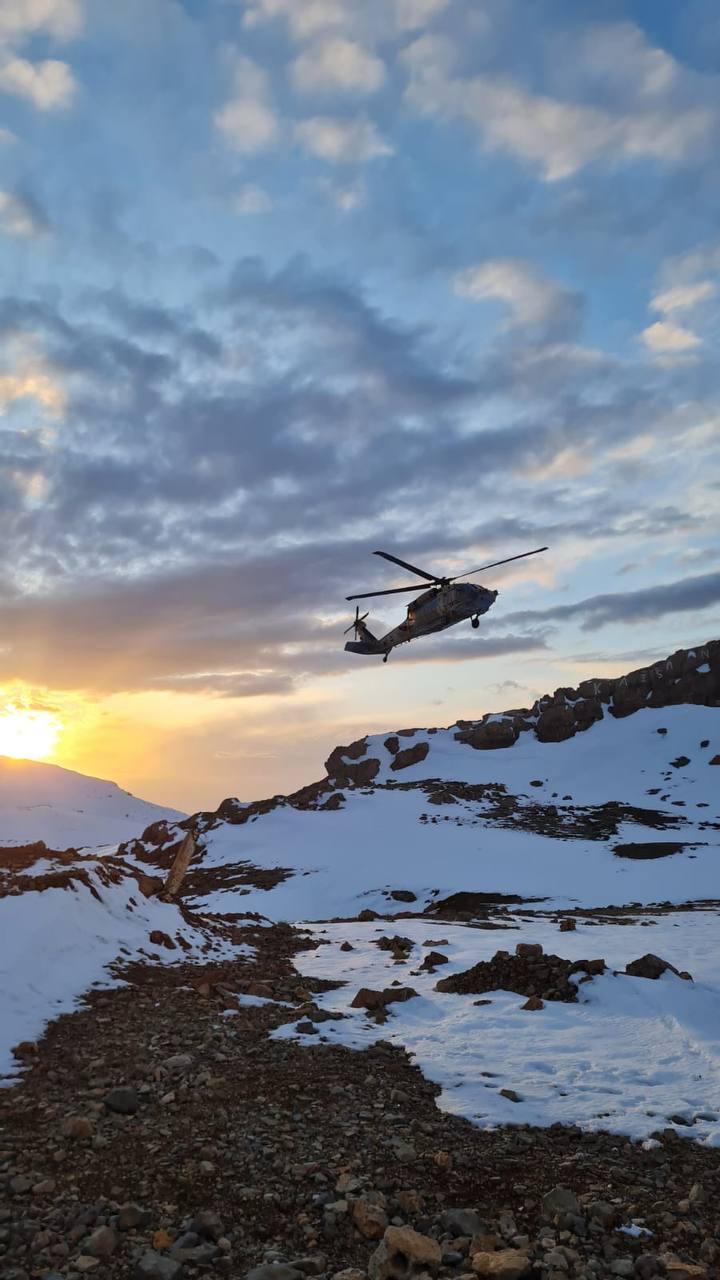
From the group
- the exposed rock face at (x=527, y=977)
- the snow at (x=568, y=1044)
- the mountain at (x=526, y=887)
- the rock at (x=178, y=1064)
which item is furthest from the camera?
the exposed rock face at (x=527, y=977)

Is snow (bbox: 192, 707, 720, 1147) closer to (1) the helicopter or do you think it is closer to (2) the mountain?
(2) the mountain

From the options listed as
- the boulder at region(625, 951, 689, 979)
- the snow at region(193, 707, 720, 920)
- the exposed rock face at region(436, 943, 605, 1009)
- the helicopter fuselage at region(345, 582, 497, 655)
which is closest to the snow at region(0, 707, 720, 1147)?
the snow at region(193, 707, 720, 920)

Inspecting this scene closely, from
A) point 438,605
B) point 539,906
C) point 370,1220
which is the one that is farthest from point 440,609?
point 370,1220

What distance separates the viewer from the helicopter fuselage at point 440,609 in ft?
102

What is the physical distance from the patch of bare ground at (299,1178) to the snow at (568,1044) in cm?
52

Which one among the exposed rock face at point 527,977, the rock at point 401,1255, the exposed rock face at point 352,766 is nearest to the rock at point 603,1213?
the rock at point 401,1255

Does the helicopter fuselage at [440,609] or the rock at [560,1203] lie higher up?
the helicopter fuselage at [440,609]

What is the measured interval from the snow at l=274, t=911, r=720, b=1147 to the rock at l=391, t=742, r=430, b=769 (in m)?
73.7

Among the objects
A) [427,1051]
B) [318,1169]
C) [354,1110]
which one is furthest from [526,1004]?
[318,1169]

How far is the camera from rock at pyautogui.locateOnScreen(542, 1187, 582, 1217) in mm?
5746

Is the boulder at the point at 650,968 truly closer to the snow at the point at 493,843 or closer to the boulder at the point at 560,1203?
the boulder at the point at 560,1203

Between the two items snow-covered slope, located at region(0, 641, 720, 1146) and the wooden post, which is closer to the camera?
snow-covered slope, located at region(0, 641, 720, 1146)

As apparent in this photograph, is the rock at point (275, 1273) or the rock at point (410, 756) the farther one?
the rock at point (410, 756)

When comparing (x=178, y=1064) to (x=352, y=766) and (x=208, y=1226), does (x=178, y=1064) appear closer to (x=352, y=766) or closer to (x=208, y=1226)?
(x=208, y=1226)
